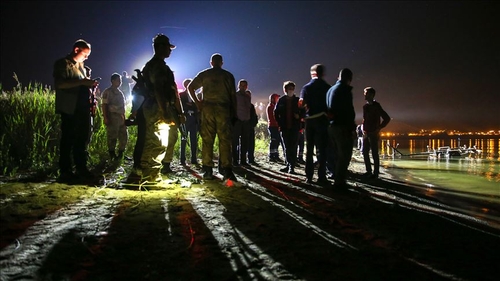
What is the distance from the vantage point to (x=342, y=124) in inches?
180

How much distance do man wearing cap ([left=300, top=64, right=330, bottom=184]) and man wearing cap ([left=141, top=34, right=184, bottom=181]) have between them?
225 cm

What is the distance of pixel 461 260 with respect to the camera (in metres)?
1.98

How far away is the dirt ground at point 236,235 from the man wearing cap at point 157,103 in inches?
18.4

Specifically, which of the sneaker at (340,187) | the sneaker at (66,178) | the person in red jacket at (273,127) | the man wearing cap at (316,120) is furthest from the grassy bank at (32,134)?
the person in red jacket at (273,127)

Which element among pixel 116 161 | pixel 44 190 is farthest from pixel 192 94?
pixel 116 161

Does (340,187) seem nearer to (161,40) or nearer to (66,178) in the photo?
(161,40)

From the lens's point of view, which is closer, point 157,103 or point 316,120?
point 157,103

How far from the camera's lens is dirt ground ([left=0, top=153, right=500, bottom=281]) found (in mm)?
1778

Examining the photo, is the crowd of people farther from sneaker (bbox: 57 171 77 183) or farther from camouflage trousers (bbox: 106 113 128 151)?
camouflage trousers (bbox: 106 113 128 151)

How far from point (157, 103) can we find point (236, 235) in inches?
97.3

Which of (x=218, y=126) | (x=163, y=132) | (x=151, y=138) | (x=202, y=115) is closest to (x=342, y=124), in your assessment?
(x=218, y=126)

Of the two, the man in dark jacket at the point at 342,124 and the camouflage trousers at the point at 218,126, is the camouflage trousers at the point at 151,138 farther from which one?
the man in dark jacket at the point at 342,124

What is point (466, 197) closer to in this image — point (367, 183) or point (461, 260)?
point (367, 183)

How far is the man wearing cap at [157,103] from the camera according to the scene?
13.5 ft
